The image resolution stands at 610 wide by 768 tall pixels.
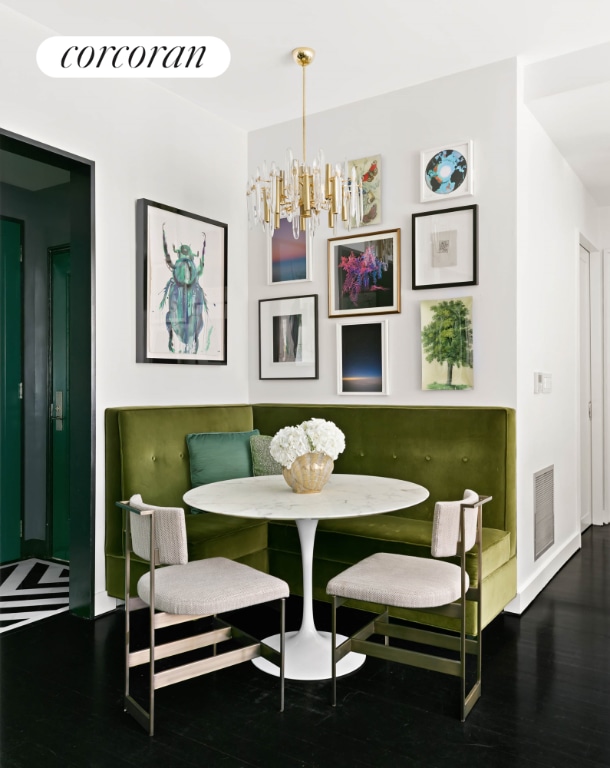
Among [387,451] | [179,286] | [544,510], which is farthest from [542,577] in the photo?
[179,286]

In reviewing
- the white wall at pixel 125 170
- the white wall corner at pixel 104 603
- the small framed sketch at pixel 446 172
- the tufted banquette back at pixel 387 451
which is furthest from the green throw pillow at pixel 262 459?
the small framed sketch at pixel 446 172

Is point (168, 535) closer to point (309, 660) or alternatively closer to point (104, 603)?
point (309, 660)

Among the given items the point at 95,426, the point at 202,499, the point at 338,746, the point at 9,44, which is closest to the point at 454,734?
the point at 338,746

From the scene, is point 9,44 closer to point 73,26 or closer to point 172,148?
point 73,26

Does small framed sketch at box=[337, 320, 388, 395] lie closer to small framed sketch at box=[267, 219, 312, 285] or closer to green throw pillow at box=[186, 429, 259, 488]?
small framed sketch at box=[267, 219, 312, 285]

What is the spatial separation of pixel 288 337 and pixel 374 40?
5.94 feet

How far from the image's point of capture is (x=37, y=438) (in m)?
4.43

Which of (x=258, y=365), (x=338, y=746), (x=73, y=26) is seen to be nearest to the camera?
(x=338, y=746)

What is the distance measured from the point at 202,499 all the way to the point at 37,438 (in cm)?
236

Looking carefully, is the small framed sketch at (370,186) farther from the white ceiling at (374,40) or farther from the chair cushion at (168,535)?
the chair cushion at (168,535)

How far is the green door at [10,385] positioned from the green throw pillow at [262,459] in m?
1.78

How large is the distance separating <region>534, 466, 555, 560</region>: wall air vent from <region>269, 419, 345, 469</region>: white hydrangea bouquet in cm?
159

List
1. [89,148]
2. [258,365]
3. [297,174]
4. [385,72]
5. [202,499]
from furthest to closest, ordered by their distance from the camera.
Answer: [258,365]
[385,72]
[89,148]
[297,174]
[202,499]

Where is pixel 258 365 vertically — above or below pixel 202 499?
above
